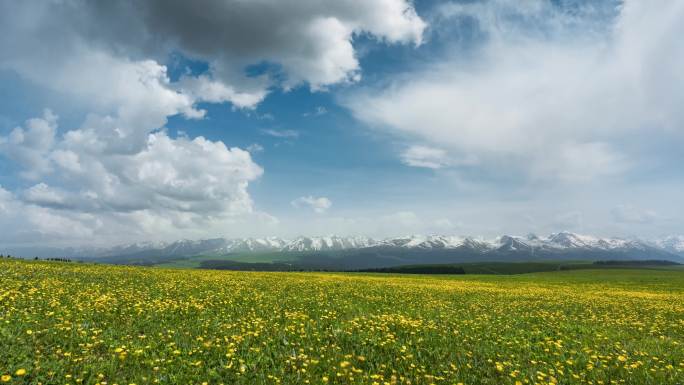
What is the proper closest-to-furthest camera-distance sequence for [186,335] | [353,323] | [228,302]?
[186,335]
[353,323]
[228,302]

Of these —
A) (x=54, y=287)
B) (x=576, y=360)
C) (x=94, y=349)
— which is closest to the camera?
(x=94, y=349)

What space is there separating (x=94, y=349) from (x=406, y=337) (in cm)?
907

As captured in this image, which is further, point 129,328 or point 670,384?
point 129,328

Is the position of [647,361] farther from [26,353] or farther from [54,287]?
[54,287]

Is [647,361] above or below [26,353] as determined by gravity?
below

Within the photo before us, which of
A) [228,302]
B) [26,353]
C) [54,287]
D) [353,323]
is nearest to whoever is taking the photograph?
[26,353]

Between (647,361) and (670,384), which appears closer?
(670,384)

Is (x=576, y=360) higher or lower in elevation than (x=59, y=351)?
lower

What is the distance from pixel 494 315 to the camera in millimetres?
17328

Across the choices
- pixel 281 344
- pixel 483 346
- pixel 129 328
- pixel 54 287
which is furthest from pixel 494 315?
pixel 54 287

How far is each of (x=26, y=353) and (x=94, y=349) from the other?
52.7 inches

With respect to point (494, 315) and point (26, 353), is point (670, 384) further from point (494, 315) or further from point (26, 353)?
point (26, 353)

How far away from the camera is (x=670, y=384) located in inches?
333

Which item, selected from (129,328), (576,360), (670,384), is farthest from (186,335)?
(670,384)
